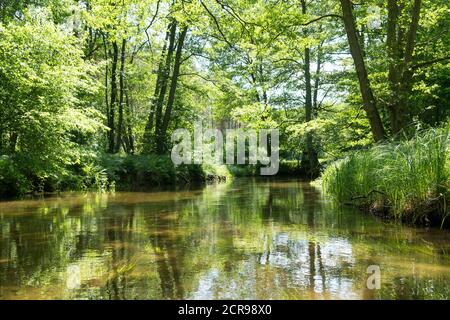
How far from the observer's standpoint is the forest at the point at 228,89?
745 centimetres

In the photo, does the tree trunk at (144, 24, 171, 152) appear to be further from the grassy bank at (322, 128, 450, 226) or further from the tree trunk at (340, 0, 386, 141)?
the grassy bank at (322, 128, 450, 226)

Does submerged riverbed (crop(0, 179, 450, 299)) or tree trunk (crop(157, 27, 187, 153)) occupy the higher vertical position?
tree trunk (crop(157, 27, 187, 153))

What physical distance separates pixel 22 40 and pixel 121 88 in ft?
28.7

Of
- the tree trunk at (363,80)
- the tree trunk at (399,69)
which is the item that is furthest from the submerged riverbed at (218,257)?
the tree trunk at (399,69)

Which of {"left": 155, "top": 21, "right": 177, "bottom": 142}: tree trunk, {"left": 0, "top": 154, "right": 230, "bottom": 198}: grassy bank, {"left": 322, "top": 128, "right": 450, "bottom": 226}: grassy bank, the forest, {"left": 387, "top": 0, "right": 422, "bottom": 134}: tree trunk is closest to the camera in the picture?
A: {"left": 322, "top": 128, "right": 450, "bottom": 226}: grassy bank

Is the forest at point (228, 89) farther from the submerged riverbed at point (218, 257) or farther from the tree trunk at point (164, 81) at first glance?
the submerged riverbed at point (218, 257)

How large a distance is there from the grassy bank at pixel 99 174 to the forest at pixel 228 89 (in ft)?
0.15

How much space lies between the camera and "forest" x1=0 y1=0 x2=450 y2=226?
7449 mm

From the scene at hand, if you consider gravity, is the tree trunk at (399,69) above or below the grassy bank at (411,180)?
above

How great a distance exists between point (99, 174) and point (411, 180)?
10912 millimetres

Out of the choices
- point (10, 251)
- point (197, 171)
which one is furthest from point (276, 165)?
point (10, 251)

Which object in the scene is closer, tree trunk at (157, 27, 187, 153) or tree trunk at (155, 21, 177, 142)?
tree trunk at (157, 27, 187, 153)

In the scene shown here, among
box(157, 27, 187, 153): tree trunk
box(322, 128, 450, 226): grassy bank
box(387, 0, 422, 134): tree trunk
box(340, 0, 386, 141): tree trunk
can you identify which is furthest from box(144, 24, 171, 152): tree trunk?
box(322, 128, 450, 226): grassy bank

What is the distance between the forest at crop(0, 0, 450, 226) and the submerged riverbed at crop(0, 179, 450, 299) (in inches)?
45.1
